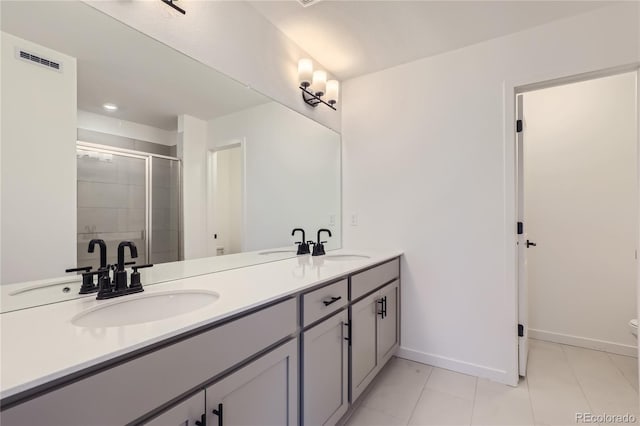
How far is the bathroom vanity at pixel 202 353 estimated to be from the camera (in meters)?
0.60

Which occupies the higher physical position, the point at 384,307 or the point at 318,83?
the point at 318,83

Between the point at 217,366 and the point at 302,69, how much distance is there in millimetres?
1864

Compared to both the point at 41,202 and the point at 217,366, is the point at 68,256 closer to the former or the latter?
the point at 41,202

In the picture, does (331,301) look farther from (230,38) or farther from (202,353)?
(230,38)

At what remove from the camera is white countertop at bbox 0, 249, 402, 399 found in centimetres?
57

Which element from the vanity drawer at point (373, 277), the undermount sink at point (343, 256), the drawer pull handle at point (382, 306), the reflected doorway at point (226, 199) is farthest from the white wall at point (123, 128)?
the drawer pull handle at point (382, 306)

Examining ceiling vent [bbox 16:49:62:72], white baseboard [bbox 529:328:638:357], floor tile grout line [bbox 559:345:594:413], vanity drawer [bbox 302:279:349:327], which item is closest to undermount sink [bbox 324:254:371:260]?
vanity drawer [bbox 302:279:349:327]

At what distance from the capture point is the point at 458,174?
2123mm

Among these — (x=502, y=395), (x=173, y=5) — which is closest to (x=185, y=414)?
(x=173, y=5)

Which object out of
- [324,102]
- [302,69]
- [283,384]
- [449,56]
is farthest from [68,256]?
[449,56]

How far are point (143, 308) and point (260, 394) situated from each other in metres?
0.52

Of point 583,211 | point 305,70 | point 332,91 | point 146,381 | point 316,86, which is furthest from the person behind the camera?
point 583,211

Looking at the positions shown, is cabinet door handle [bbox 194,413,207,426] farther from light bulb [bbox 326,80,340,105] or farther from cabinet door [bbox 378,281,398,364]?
light bulb [bbox 326,80,340,105]

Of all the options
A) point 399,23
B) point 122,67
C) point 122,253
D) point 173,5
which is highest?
point 399,23
